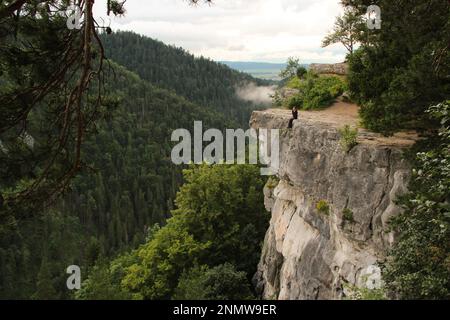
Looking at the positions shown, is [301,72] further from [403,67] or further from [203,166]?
[203,166]

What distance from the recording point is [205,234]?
27.5 meters

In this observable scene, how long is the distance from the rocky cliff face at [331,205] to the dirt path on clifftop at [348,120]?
0.05 metres

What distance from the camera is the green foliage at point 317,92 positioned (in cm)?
1741

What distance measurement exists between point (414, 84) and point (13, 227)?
8.67m

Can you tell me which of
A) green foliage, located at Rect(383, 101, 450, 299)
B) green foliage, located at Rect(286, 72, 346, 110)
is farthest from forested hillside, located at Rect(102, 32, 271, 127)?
green foliage, located at Rect(383, 101, 450, 299)

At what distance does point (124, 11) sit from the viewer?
26.2 feet

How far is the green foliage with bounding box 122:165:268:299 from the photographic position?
25.8 metres

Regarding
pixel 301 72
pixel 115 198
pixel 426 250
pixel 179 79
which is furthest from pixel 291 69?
pixel 179 79

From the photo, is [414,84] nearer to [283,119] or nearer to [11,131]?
[283,119]

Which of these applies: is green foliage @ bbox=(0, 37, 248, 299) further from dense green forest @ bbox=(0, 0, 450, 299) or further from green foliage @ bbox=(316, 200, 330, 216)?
green foliage @ bbox=(316, 200, 330, 216)

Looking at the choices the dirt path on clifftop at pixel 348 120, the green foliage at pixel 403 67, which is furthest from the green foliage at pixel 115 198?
the green foliage at pixel 403 67

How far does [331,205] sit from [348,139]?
2490mm

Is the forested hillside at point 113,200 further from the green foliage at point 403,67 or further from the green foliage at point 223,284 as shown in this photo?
the green foliage at point 403,67

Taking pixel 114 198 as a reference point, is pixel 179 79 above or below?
above
